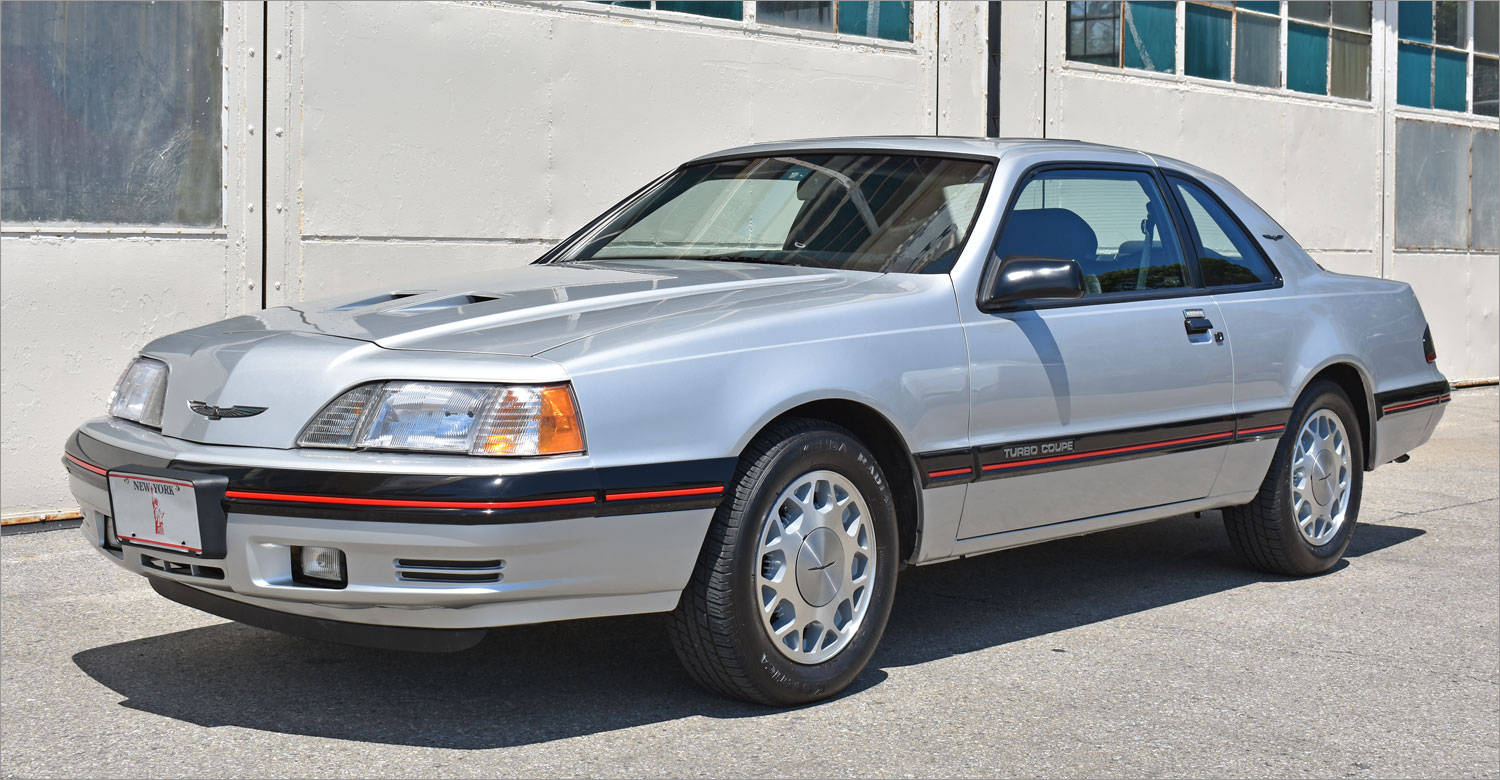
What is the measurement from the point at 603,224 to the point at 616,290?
1277 mm

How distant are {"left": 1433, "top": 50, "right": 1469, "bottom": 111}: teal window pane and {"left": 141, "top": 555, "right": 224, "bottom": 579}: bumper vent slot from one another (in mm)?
12614

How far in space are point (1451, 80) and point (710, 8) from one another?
8.25 metres

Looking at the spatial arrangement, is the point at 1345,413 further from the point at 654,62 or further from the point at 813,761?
the point at 654,62

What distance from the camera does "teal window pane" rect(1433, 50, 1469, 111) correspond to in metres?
13.8

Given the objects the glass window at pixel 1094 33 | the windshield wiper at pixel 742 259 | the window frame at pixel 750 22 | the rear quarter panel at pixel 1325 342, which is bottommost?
the rear quarter panel at pixel 1325 342

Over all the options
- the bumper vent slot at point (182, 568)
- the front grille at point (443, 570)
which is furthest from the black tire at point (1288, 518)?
the bumper vent slot at point (182, 568)

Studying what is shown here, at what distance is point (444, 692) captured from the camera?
13.7 ft

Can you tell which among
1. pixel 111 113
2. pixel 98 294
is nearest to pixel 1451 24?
pixel 111 113

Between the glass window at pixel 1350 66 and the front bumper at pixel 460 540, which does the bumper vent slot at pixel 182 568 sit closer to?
the front bumper at pixel 460 540

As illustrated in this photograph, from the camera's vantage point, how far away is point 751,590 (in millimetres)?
3887

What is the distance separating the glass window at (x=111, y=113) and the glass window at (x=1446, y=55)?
1020 centimetres

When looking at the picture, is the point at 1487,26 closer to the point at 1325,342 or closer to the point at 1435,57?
the point at 1435,57

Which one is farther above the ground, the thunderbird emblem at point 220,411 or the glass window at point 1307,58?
the glass window at point 1307,58

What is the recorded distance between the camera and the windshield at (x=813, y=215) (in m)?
4.69
